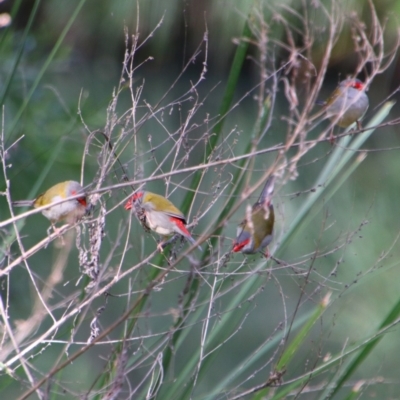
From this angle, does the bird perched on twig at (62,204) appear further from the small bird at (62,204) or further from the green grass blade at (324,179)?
the green grass blade at (324,179)

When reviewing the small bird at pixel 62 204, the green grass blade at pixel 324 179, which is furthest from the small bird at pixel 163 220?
the green grass blade at pixel 324 179

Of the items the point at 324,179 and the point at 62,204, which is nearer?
the point at 324,179

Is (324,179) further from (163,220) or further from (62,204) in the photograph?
(62,204)

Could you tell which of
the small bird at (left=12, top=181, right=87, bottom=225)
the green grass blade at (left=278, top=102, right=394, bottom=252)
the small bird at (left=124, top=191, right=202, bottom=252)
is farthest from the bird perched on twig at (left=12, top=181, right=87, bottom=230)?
the green grass blade at (left=278, top=102, right=394, bottom=252)

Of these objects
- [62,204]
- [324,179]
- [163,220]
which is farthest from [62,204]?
[324,179]

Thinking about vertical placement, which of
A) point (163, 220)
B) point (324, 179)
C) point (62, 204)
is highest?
point (324, 179)

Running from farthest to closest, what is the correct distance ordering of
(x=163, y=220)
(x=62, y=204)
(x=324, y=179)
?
1. (x=62, y=204)
2. (x=163, y=220)
3. (x=324, y=179)

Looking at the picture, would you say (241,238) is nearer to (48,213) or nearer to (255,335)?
(48,213)

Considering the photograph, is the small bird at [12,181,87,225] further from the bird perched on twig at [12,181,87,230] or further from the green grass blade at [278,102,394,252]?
the green grass blade at [278,102,394,252]

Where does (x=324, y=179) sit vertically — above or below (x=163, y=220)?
above

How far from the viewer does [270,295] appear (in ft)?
15.5

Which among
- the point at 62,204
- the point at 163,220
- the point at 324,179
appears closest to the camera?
the point at 324,179

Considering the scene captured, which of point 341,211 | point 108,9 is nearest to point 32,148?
point 108,9

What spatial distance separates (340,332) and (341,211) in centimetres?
90
